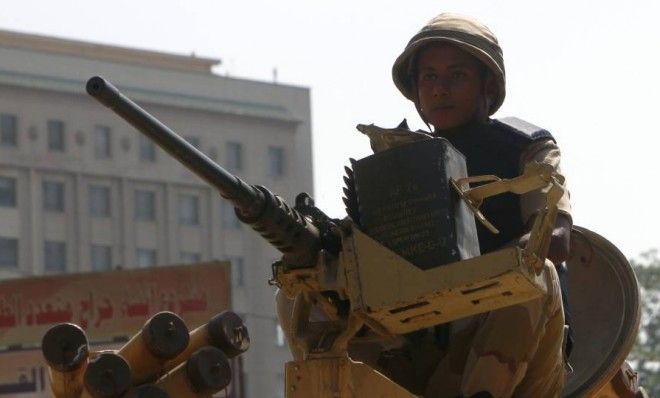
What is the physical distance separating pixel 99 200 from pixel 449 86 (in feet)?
365

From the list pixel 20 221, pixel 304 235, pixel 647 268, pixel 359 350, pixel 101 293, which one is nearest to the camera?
pixel 304 235

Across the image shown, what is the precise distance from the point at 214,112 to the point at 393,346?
11085 centimetres

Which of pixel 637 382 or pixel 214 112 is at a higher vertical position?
pixel 214 112

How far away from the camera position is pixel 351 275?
9.13m

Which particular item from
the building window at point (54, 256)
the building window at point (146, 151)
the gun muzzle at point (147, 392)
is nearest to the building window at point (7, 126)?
the building window at point (54, 256)

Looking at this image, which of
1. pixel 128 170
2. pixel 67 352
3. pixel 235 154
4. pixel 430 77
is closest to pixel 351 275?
pixel 67 352

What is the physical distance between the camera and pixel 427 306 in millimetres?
9180

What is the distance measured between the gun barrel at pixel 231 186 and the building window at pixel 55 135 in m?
109

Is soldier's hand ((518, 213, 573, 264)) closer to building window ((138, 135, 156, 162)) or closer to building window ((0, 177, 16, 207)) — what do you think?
building window ((0, 177, 16, 207))

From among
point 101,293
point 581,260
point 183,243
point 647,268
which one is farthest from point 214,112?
point 581,260

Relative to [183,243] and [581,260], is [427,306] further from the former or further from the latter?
[183,243]

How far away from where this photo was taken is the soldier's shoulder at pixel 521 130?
1082 cm

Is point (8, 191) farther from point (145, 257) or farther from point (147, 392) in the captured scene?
point (147, 392)

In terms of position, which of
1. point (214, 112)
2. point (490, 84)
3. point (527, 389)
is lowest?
point (527, 389)
